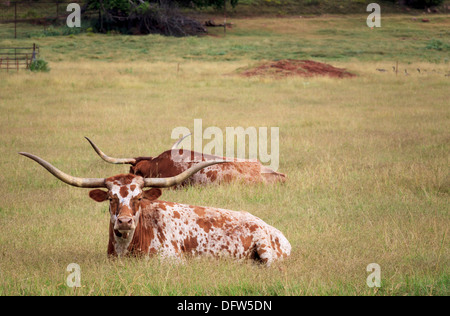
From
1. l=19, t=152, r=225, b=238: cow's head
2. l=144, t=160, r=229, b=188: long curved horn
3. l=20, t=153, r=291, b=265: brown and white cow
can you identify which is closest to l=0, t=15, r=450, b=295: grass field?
l=20, t=153, r=291, b=265: brown and white cow

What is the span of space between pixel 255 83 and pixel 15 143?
15.3 metres

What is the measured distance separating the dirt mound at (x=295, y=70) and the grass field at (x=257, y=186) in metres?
1.12

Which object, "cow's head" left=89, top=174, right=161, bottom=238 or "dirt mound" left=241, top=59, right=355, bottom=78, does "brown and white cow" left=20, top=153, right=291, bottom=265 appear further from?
"dirt mound" left=241, top=59, right=355, bottom=78

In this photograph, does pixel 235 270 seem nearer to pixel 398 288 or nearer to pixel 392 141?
pixel 398 288

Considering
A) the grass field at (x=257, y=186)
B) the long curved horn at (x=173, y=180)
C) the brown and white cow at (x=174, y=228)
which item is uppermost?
the long curved horn at (x=173, y=180)

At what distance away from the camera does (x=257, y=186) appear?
958 centimetres

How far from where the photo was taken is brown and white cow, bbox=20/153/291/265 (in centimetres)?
568

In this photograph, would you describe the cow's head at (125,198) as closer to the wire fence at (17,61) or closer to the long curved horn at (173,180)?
the long curved horn at (173,180)

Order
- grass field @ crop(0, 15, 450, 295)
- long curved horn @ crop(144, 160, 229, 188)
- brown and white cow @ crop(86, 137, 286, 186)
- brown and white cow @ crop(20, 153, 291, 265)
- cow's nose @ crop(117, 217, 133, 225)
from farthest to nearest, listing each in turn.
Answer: brown and white cow @ crop(86, 137, 286, 186), long curved horn @ crop(144, 160, 229, 188), brown and white cow @ crop(20, 153, 291, 265), grass field @ crop(0, 15, 450, 295), cow's nose @ crop(117, 217, 133, 225)

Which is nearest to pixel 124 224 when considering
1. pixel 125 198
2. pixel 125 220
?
pixel 125 220

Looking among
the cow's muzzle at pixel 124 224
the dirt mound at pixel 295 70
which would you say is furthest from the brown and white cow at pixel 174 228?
the dirt mound at pixel 295 70

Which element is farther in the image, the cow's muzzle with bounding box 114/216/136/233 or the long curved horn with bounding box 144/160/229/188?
the long curved horn with bounding box 144/160/229/188

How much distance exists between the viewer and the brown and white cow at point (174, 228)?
5.68 metres

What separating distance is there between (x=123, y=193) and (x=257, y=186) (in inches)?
167
